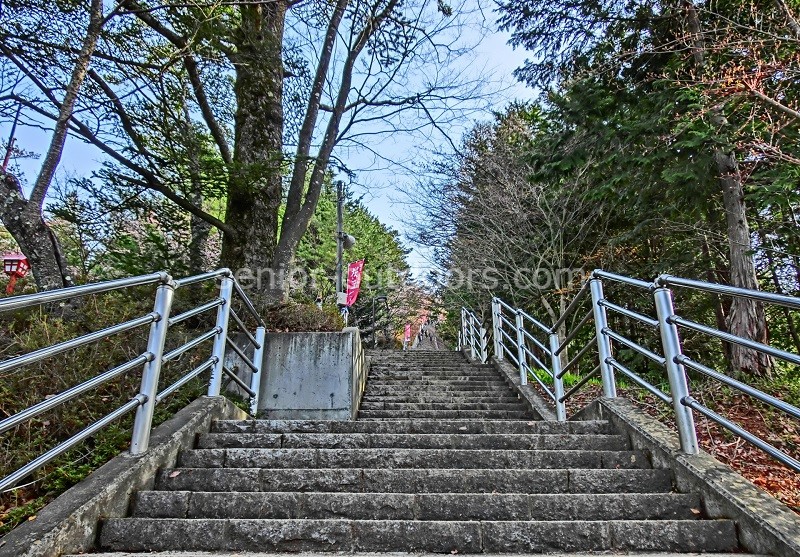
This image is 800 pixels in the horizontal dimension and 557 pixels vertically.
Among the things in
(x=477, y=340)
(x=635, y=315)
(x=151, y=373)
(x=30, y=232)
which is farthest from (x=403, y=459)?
(x=477, y=340)

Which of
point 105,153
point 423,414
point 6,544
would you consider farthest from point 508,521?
point 105,153

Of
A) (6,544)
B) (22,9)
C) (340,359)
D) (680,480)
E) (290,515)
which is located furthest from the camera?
(340,359)

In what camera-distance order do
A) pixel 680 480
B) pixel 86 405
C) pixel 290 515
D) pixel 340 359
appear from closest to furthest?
pixel 290 515, pixel 680 480, pixel 86 405, pixel 340 359

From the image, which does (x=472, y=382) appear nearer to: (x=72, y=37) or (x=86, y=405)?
(x=86, y=405)

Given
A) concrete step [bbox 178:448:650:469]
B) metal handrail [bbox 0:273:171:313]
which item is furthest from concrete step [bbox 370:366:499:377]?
metal handrail [bbox 0:273:171:313]

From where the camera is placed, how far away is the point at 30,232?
3977mm

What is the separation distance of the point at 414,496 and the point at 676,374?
152 cm

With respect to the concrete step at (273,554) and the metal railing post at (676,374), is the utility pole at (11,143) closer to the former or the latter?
the concrete step at (273,554)

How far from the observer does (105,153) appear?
17.6 ft

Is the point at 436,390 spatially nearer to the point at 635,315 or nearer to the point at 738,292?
the point at 635,315

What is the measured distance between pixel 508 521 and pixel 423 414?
309 cm

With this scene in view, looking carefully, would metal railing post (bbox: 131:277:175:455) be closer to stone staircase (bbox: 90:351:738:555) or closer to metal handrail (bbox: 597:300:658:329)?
stone staircase (bbox: 90:351:738:555)

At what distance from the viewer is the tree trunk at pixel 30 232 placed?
392cm

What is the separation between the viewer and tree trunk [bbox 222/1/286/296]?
6.11 meters
